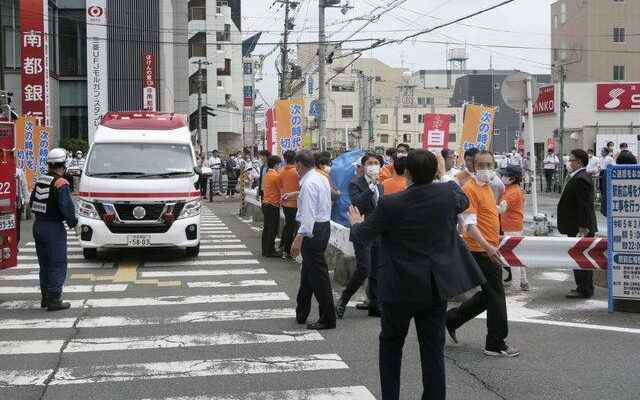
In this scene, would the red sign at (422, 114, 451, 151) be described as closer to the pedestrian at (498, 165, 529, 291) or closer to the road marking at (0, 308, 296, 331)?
the pedestrian at (498, 165, 529, 291)

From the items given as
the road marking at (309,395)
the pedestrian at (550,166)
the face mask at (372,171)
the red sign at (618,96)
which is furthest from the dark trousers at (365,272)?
the red sign at (618,96)

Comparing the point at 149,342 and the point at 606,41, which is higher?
the point at 606,41

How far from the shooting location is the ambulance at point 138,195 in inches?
512

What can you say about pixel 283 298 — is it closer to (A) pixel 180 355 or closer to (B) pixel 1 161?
(A) pixel 180 355

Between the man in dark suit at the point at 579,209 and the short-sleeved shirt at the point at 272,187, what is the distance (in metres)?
5.68

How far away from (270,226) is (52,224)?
557 cm

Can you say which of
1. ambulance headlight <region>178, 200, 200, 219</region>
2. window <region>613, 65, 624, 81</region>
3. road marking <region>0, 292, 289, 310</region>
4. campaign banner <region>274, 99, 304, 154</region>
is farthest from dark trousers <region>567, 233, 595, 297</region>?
window <region>613, 65, 624, 81</region>

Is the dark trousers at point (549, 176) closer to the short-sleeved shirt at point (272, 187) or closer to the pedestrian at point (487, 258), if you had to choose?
the short-sleeved shirt at point (272, 187)

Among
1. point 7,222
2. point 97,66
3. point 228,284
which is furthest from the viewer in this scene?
point 97,66

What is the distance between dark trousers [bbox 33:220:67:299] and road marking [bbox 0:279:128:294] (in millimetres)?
1484

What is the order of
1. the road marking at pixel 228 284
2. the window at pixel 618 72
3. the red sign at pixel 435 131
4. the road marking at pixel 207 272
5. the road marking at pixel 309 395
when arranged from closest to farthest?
1. the road marking at pixel 309 395
2. the road marking at pixel 228 284
3. the road marking at pixel 207 272
4. the red sign at pixel 435 131
5. the window at pixel 618 72

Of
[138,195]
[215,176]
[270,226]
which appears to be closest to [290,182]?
[270,226]

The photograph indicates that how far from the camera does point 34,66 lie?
122ft

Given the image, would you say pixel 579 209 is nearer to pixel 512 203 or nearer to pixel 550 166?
pixel 512 203
